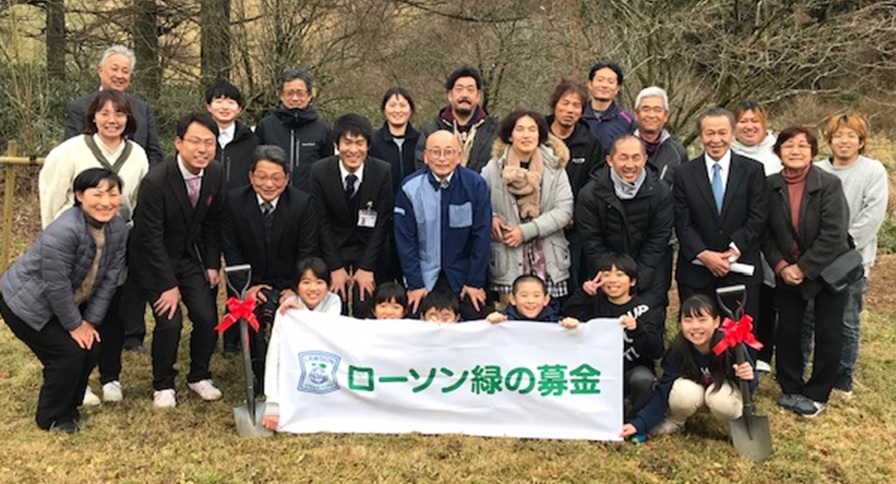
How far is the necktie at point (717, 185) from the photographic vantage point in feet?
15.6

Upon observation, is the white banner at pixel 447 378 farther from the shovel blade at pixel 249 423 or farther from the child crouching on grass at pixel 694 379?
the child crouching on grass at pixel 694 379

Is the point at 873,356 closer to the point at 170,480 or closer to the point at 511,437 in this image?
the point at 511,437

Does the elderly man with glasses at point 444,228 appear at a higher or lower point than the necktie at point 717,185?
lower

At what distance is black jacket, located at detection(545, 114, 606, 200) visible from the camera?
16.9 feet

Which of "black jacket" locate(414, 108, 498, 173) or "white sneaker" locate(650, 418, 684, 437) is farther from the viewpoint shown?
"black jacket" locate(414, 108, 498, 173)

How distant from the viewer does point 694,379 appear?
434 cm

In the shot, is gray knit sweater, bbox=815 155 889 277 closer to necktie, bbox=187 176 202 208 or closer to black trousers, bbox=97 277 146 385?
necktie, bbox=187 176 202 208

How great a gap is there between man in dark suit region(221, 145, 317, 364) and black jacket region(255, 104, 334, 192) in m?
0.90

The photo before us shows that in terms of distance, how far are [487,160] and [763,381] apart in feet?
8.16

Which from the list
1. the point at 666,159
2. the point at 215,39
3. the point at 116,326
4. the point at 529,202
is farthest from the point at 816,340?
the point at 215,39

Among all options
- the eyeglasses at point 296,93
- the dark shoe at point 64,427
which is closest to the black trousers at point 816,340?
the eyeglasses at point 296,93

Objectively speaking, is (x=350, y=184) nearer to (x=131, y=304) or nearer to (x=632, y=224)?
(x=131, y=304)

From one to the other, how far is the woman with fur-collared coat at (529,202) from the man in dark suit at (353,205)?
28.2 inches

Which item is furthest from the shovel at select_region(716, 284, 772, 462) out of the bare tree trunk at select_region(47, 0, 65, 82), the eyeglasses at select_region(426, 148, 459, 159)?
the bare tree trunk at select_region(47, 0, 65, 82)
